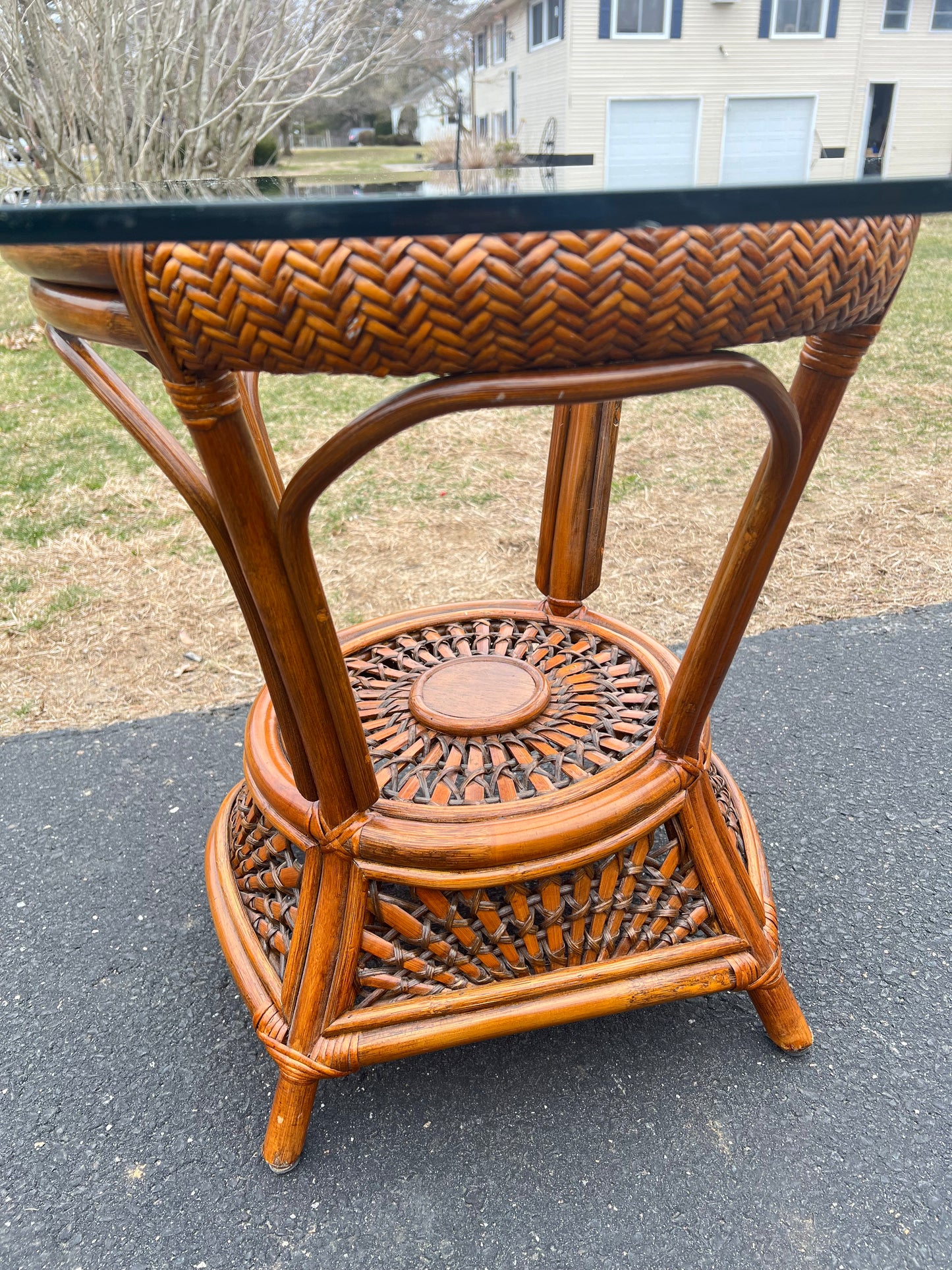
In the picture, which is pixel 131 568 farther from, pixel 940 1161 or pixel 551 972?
pixel 940 1161

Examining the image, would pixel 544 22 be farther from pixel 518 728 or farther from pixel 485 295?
pixel 485 295

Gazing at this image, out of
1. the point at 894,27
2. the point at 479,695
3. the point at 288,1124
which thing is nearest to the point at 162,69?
the point at 894,27

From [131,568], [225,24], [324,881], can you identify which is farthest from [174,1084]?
[225,24]

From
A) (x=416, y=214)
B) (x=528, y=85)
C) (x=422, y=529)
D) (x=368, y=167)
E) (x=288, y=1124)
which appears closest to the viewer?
(x=416, y=214)

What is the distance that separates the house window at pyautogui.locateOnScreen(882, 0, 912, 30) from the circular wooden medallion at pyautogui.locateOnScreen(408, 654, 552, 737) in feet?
17.4

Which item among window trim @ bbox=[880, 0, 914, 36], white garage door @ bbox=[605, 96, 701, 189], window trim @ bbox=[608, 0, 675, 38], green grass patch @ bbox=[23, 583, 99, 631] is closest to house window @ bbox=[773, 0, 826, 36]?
window trim @ bbox=[608, 0, 675, 38]

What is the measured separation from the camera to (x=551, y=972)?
0.90 m

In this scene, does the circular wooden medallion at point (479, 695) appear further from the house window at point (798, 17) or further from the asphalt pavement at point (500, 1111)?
the house window at point (798, 17)

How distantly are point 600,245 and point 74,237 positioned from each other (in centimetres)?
30

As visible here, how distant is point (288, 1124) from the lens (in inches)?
35.3

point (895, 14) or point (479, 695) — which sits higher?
point (895, 14)

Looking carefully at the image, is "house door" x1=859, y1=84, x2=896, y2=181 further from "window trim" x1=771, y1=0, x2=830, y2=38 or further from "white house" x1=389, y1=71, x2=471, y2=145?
"window trim" x1=771, y1=0, x2=830, y2=38

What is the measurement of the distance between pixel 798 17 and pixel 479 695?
577 cm

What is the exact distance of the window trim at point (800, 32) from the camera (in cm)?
488
